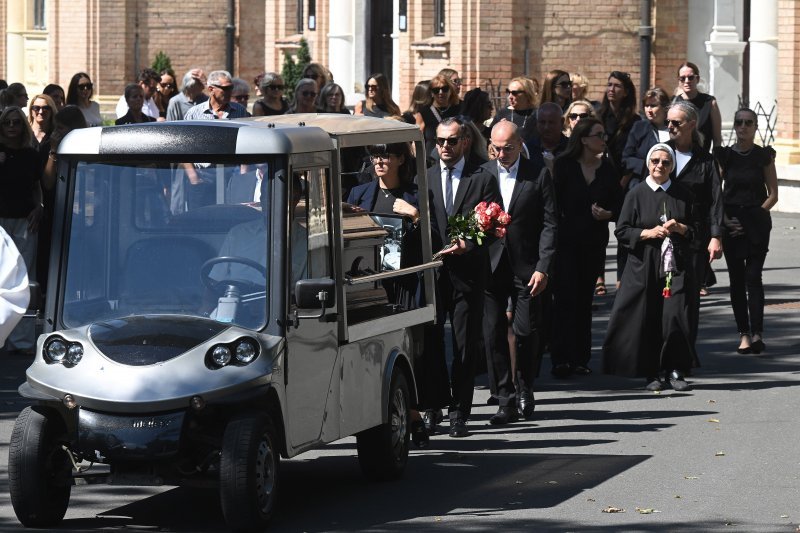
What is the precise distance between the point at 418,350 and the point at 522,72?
2089cm

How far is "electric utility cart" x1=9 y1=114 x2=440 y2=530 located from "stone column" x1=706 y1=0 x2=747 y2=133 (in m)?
21.9

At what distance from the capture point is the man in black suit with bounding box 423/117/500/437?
11.0m

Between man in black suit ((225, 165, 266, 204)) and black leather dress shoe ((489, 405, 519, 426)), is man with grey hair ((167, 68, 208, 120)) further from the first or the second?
man in black suit ((225, 165, 266, 204))

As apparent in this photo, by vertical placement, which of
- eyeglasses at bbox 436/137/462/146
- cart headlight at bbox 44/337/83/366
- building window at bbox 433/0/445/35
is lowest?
cart headlight at bbox 44/337/83/366

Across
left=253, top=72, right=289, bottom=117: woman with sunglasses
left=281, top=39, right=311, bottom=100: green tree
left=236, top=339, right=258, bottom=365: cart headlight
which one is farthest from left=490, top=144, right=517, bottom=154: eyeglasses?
left=281, top=39, right=311, bottom=100: green tree

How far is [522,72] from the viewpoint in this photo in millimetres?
30750

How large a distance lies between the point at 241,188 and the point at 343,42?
2974cm

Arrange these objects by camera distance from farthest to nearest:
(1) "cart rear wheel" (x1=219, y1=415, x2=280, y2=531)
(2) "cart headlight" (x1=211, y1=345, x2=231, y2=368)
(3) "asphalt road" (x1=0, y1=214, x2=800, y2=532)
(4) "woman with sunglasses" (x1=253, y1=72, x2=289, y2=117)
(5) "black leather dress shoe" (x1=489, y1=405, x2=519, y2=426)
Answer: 1. (4) "woman with sunglasses" (x1=253, y1=72, x2=289, y2=117)
2. (5) "black leather dress shoe" (x1=489, y1=405, x2=519, y2=426)
3. (3) "asphalt road" (x1=0, y1=214, x2=800, y2=532)
4. (2) "cart headlight" (x1=211, y1=345, x2=231, y2=368)
5. (1) "cart rear wheel" (x1=219, y1=415, x2=280, y2=531)

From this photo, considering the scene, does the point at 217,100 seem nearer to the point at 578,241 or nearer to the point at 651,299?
the point at 578,241

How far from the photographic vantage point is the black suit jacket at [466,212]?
36.2 ft

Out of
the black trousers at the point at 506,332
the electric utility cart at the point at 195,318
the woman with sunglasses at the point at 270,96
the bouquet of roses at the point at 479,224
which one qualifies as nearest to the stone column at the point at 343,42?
the woman with sunglasses at the point at 270,96

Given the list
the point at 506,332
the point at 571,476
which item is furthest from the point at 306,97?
the point at 571,476

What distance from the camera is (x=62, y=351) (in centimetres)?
832

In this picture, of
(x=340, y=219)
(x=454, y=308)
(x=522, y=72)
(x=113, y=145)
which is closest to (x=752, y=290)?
(x=454, y=308)
